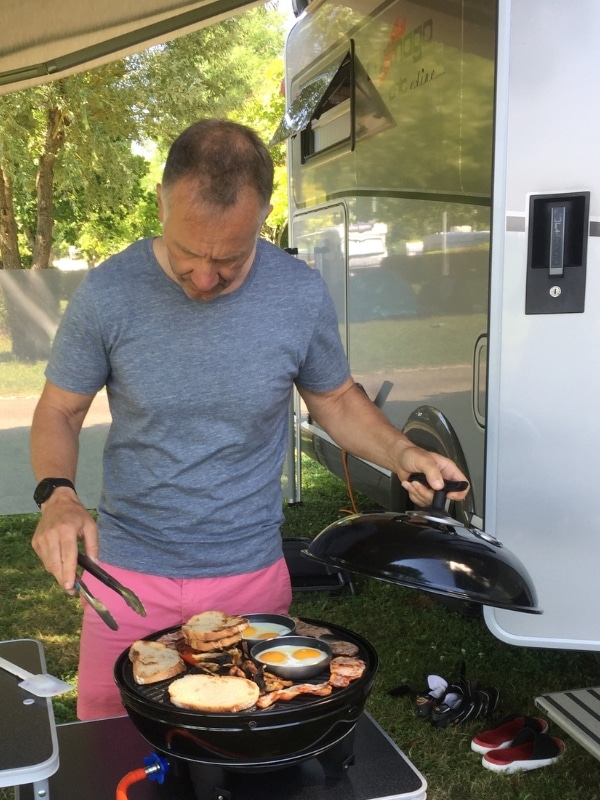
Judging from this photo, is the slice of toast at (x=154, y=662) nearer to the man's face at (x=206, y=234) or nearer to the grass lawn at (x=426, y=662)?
the man's face at (x=206, y=234)

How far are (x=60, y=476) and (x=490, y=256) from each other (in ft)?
5.32

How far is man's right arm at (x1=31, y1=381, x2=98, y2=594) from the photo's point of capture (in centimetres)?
148

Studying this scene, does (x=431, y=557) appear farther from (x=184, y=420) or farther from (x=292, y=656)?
(x=184, y=420)

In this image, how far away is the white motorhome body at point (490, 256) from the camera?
8.63 ft

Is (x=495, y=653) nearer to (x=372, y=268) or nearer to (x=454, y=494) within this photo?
(x=372, y=268)

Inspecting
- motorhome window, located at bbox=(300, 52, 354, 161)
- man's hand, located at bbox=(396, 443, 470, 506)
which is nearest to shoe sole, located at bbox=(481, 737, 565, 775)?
man's hand, located at bbox=(396, 443, 470, 506)

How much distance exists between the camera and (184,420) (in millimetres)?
1919

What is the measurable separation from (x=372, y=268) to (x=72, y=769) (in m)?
3.34

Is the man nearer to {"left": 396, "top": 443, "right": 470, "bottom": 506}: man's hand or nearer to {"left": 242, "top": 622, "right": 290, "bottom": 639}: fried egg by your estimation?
{"left": 396, "top": 443, "right": 470, "bottom": 506}: man's hand

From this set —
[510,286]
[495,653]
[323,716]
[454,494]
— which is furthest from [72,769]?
[495,653]

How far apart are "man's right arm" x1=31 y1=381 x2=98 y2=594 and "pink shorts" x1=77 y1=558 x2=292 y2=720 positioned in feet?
1.06

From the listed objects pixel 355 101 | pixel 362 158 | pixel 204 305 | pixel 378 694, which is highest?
pixel 355 101

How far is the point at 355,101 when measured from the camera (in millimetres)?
4457

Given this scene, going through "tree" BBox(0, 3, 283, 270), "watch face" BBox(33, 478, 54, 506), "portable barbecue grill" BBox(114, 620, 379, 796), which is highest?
"tree" BBox(0, 3, 283, 270)
